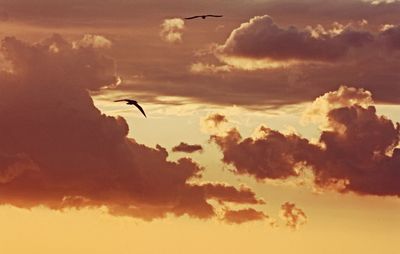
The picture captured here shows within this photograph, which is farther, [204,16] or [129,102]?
[204,16]

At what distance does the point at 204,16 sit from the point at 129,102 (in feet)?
240

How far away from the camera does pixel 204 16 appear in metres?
152

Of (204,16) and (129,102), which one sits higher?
(204,16)

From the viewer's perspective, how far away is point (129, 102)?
13562 cm
